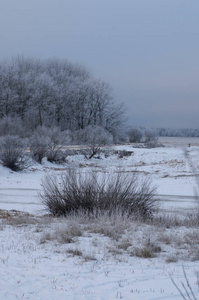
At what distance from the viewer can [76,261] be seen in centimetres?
624

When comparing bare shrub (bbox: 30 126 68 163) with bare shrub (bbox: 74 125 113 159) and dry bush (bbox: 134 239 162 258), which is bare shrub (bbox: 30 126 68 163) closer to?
bare shrub (bbox: 74 125 113 159)

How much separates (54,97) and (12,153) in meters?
31.5

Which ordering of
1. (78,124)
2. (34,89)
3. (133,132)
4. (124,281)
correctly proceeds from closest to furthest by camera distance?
(124,281) < (34,89) < (78,124) < (133,132)

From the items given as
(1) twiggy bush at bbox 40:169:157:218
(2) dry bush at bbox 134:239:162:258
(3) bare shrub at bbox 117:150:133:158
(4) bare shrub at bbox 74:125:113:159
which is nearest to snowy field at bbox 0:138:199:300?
(2) dry bush at bbox 134:239:162:258

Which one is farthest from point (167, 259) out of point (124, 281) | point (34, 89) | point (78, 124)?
point (78, 124)

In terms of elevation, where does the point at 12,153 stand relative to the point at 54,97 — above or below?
below

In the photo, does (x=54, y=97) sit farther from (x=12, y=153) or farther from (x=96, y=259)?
(x=96, y=259)

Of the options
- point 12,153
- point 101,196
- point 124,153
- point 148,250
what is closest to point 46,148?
point 12,153

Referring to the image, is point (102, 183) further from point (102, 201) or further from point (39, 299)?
point (39, 299)

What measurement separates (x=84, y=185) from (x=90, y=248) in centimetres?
556

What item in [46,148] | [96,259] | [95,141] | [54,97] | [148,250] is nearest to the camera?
[96,259]

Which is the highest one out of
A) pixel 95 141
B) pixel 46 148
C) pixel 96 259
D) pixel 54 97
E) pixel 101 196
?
pixel 54 97

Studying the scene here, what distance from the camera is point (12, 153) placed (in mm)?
31031

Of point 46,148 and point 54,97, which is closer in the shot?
point 46,148
